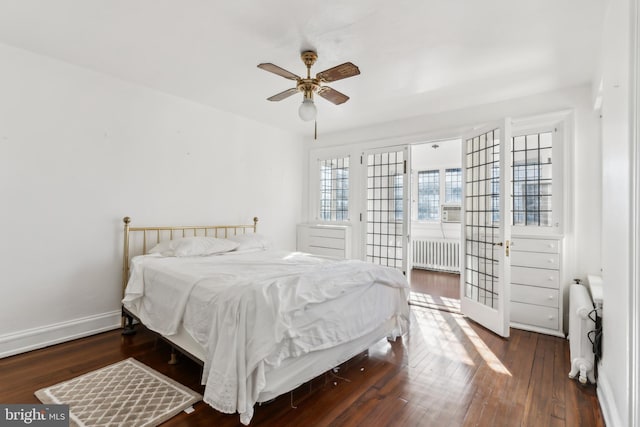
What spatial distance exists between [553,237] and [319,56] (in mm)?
3007

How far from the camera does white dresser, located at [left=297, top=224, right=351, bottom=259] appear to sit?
5.04 m

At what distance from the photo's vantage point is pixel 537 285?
342cm

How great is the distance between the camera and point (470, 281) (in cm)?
383

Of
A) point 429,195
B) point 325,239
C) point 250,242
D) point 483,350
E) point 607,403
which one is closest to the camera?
point 607,403

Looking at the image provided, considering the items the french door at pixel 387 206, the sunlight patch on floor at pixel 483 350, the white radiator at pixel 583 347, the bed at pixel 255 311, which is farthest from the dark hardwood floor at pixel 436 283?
the white radiator at pixel 583 347

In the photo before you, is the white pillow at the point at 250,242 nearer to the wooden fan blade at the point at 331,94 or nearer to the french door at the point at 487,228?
the wooden fan blade at the point at 331,94

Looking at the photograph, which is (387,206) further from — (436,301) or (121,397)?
(121,397)

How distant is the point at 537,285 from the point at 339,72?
10.1ft

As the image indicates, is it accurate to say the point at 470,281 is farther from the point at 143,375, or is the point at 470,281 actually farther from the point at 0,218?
Result: the point at 0,218

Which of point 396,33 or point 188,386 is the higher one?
point 396,33

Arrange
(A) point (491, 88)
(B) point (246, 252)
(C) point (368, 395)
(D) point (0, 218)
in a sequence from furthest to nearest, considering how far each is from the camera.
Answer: (B) point (246, 252)
(A) point (491, 88)
(D) point (0, 218)
(C) point (368, 395)

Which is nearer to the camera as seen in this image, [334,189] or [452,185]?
[334,189]

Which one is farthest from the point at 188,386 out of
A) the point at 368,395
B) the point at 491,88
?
the point at 491,88

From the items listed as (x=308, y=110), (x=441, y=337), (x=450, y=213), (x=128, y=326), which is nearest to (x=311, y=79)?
(x=308, y=110)
